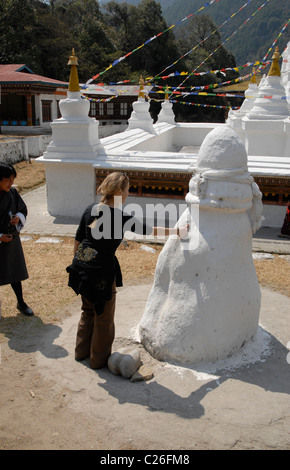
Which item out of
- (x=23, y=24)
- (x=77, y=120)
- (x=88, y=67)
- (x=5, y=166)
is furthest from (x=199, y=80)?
(x=5, y=166)

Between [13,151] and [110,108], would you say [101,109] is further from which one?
[13,151]

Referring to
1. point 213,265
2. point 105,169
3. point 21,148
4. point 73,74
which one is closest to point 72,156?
point 105,169

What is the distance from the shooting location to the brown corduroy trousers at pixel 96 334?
328cm

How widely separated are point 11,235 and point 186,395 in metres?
2.18

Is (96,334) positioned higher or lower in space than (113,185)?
lower

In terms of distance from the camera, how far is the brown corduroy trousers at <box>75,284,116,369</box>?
328cm

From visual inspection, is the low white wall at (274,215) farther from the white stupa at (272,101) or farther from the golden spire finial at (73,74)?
the golden spire finial at (73,74)

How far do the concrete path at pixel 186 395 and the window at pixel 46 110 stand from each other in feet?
74.0

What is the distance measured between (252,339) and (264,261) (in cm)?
269

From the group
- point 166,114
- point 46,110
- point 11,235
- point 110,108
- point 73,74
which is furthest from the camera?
point 110,108

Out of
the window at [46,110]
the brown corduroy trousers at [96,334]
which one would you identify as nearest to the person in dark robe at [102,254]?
the brown corduroy trousers at [96,334]

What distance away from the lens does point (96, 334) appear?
331 centimetres

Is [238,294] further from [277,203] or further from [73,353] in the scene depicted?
[277,203]

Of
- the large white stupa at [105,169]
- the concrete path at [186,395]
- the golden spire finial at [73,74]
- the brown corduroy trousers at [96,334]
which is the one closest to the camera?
the concrete path at [186,395]
